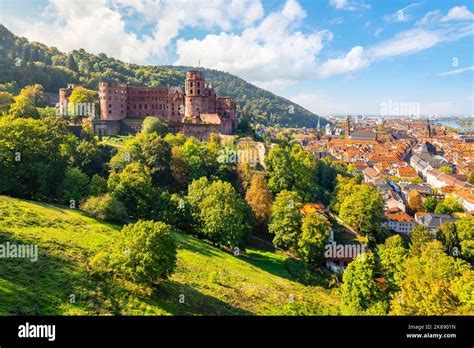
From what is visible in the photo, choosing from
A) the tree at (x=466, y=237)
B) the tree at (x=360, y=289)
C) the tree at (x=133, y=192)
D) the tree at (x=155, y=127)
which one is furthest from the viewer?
the tree at (x=155, y=127)

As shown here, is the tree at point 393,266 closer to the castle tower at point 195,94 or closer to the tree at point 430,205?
the tree at point 430,205

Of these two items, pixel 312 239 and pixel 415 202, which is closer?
pixel 312 239

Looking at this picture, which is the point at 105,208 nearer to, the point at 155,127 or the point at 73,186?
the point at 73,186

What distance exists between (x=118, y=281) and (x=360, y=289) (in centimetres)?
1412

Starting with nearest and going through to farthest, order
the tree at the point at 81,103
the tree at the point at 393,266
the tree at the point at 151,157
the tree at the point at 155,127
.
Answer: the tree at the point at 393,266 < the tree at the point at 151,157 < the tree at the point at 155,127 < the tree at the point at 81,103

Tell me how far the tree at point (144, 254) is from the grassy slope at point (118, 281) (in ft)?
2.34

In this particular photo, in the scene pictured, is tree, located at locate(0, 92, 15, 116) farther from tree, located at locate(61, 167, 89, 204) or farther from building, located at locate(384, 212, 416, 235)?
building, located at locate(384, 212, 416, 235)

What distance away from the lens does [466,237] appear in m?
37.9

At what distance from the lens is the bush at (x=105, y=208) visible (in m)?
26.4

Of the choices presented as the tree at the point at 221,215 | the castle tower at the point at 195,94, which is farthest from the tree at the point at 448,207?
the castle tower at the point at 195,94

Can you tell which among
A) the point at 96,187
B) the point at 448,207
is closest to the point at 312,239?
the point at 96,187

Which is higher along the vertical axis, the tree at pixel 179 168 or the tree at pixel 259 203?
the tree at pixel 179 168

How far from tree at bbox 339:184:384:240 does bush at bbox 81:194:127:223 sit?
25.4 metres
